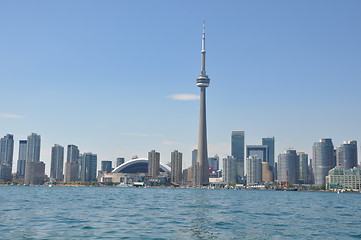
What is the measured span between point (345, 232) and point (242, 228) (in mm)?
10883

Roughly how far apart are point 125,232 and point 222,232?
950 cm

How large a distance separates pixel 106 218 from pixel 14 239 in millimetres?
17509

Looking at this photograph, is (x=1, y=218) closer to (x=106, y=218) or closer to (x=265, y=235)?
(x=106, y=218)

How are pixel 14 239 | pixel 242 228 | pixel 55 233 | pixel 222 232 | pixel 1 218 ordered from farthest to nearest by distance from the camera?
pixel 1 218, pixel 242 228, pixel 222 232, pixel 55 233, pixel 14 239

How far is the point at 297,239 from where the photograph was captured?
40844mm

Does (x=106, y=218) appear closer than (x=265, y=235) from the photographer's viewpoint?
No

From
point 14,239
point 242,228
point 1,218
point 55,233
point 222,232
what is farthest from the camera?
point 1,218

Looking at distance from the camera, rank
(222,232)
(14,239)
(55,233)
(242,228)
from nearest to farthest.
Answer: (14,239) → (55,233) → (222,232) → (242,228)

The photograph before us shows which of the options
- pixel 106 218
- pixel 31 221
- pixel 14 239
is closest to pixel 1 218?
pixel 31 221

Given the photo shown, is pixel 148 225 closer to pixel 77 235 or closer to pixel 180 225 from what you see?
pixel 180 225

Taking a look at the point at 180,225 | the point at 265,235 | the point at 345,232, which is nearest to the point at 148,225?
the point at 180,225

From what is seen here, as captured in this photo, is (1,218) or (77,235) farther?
(1,218)

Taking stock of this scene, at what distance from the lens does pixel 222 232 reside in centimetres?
4372

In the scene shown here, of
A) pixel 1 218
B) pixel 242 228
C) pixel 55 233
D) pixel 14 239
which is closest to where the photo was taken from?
pixel 14 239
